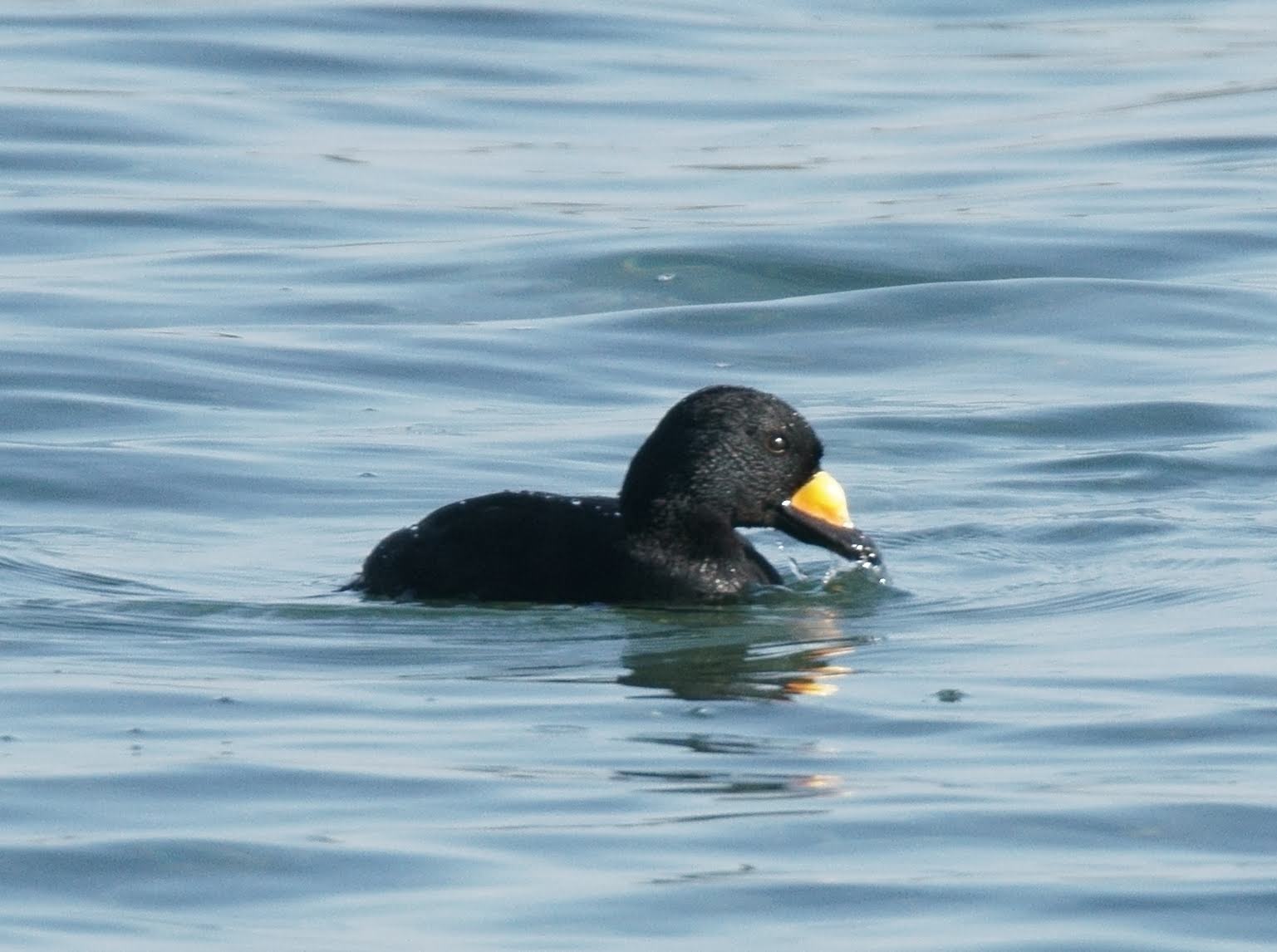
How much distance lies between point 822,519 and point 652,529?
A: 0.72m

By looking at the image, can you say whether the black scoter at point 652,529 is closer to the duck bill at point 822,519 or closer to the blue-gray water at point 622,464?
the duck bill at point 822,519

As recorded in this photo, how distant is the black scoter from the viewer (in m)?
10.3

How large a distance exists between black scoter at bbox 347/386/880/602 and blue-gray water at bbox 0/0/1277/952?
0.46 ft

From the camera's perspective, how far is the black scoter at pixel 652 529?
33.8 ft

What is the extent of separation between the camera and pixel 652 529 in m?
10.4

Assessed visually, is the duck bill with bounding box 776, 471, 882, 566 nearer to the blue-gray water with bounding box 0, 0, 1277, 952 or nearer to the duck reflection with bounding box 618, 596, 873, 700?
the blue-gray water with bounding box 0, 0, 1277, 952

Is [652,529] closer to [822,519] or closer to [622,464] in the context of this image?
[822,519]

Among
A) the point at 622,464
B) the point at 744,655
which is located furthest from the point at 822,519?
the point at 622,464

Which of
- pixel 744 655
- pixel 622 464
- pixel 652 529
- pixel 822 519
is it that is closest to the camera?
pixel 744 655

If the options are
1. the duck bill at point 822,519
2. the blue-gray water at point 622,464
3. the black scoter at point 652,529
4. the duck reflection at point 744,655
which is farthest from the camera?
the duck bill at point 822,519

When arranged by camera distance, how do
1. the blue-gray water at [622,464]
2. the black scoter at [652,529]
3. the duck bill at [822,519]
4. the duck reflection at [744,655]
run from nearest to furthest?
the blue-gray water at [622,464]
the duck reflection at [744,655]
the black scoter at [652,529]
the duck bill at [822,519]

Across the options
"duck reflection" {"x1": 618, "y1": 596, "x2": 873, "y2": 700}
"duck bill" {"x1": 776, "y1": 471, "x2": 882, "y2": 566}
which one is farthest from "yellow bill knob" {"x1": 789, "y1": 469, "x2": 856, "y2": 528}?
"duck reflection" {"x1": 618, "y1": 596, "x2": 873, "y2": 700}

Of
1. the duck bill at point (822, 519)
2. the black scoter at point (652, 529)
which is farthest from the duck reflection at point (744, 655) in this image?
the duck bill at point (822, 519)

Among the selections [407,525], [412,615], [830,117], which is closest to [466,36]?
[830,117]
